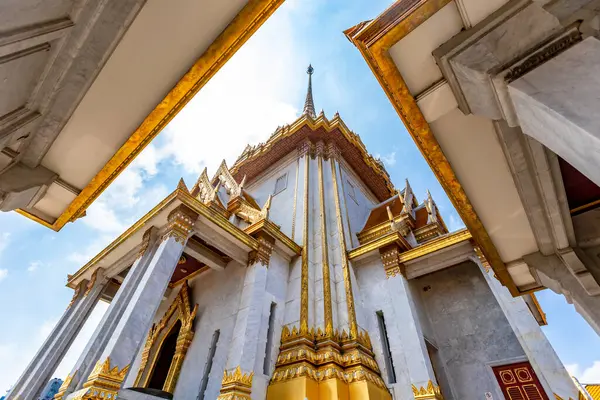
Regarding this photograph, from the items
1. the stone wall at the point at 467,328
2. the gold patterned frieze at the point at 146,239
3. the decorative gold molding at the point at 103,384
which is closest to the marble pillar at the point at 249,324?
the decorative gold molding at the point at 103,384

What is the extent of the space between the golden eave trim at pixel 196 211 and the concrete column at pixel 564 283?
6175 mm

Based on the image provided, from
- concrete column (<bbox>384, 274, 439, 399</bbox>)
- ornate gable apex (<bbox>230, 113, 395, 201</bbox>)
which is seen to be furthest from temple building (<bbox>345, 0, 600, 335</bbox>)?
ornate gable apex (<bbox>230, 113, 395, 201</bbox>)

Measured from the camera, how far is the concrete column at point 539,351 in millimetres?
5251

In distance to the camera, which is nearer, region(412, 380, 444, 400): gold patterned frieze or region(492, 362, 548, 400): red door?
region(412, 380, 444, 400): gold patterned frieze

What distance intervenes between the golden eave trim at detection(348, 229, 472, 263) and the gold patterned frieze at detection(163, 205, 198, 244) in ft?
16.4

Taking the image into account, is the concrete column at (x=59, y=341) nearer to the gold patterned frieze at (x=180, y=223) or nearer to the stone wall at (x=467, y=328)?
the gold patterned frieze at (x=180, y=223)

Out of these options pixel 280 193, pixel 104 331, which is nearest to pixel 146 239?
pixel 104 331

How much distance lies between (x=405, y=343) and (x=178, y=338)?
6346 mm

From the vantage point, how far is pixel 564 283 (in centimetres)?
406

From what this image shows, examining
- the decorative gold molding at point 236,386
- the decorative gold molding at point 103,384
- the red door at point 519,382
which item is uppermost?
the red door at point 519,382

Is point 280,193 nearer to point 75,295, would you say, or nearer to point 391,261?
point 391,261

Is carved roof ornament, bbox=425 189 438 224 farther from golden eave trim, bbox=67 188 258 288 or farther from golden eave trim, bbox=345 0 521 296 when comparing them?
golden eave trim, bbox=345 0 521 296

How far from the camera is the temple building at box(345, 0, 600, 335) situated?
1.70 metres

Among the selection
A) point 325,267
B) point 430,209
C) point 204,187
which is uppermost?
point 204,187
